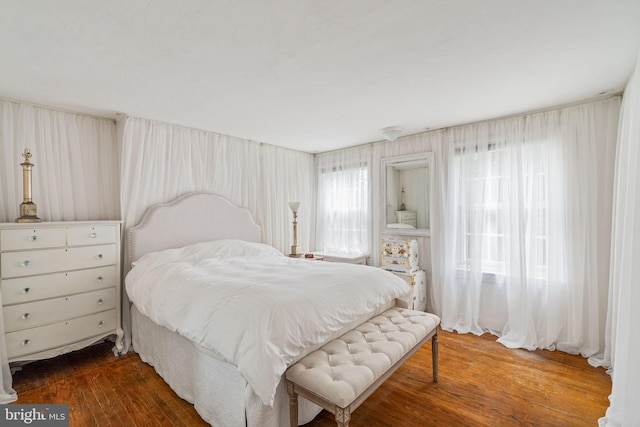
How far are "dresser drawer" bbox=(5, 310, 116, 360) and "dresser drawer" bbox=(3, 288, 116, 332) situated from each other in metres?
0.05

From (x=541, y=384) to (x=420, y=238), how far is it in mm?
2050

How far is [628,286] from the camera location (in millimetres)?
1658

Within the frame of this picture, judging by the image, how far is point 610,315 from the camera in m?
2.56

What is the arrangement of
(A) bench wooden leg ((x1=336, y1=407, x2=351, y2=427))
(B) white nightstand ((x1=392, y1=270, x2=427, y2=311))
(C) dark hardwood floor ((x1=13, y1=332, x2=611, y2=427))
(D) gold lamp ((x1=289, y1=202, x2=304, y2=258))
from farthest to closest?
(D) gold lamp ((x1=289, y1=202, x2=304, y2=258))
(B) white nightstand ((x1=392, y1=270, x2=427, y2=311))
(C) dark hardwood floor ((x1=13, y1=332, x2=611, y2=427))
(A) bench wooden leg ((x1=336, y1=407, x2=351, y2=427))

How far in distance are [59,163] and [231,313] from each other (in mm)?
2686

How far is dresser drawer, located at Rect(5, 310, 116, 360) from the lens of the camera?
2.36m

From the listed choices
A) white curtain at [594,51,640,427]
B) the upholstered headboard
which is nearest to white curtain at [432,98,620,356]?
white curtain at [594,51,640,427]

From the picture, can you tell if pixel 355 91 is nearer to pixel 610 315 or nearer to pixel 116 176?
pixel 116 176

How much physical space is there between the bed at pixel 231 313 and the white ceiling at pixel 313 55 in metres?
1.48

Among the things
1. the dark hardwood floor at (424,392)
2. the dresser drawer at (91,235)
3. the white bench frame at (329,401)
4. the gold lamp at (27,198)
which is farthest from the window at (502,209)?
the gold lamp at (27,198)

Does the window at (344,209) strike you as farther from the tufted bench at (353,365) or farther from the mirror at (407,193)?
the tufted bench at (353,365)

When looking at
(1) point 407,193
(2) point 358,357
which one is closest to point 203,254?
(2) point 358,357

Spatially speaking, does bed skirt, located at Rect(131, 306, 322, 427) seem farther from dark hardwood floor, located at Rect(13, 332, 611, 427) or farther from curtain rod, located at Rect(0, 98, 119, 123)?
curtain rod, located at Rect(0, 98, 119, 123)

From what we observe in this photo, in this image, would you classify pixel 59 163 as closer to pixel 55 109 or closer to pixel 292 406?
pixel 55 109
